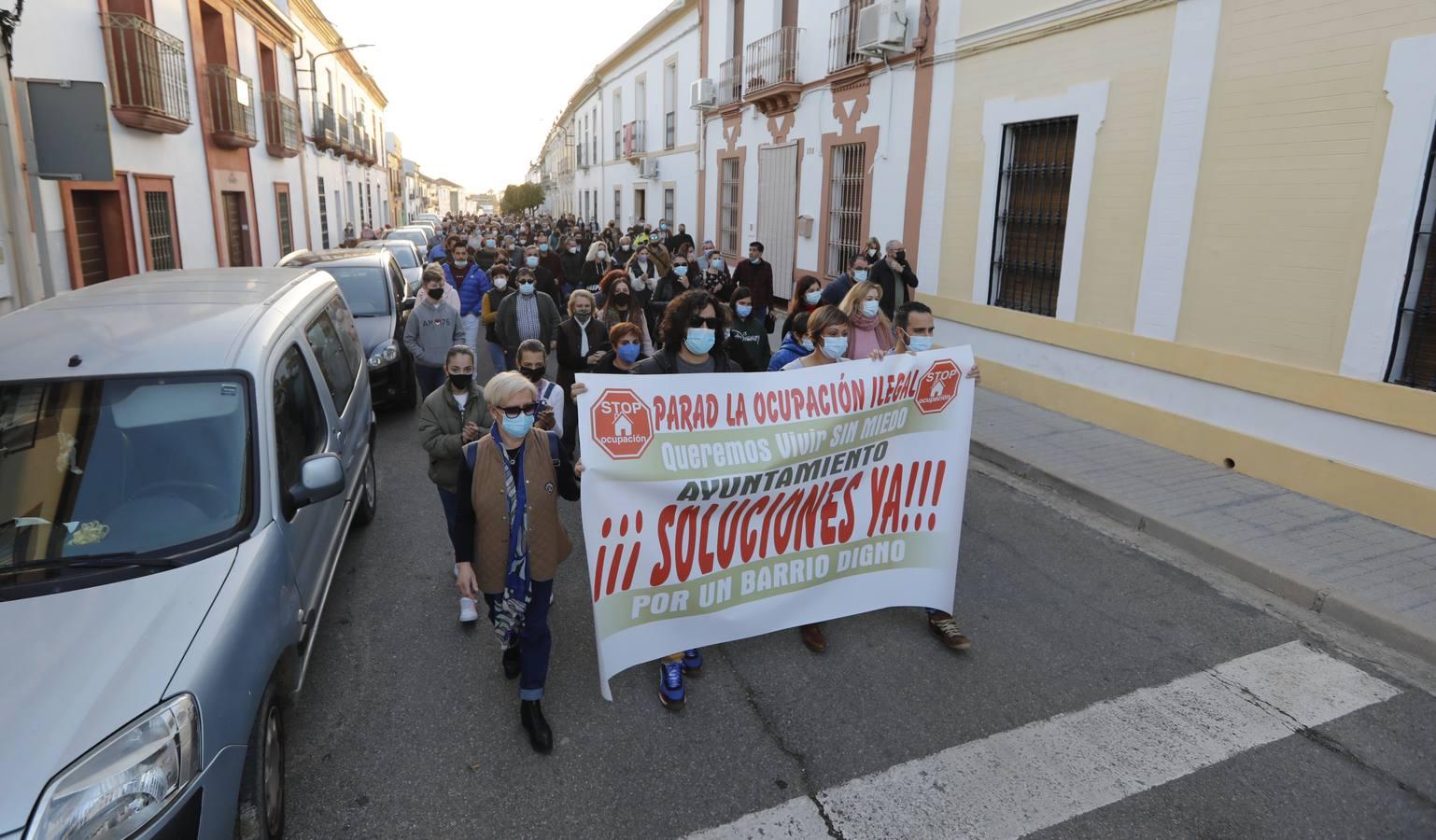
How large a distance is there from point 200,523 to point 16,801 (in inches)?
47.6

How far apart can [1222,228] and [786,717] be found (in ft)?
19.7

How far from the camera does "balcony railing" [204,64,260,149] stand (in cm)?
1464

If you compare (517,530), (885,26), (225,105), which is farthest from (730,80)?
(517,530)

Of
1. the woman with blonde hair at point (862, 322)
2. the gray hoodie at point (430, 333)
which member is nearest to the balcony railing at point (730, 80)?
the gray hoodie at point (430, 333)

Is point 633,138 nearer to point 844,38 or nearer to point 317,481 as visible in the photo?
point 844,38

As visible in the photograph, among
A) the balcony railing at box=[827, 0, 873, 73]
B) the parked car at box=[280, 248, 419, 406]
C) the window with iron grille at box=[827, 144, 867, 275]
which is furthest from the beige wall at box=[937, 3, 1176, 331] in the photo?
the parked car at box=[280, 248, 419, 406]

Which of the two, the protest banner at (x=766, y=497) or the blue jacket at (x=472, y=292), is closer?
the protest banner at (x=766, y=497)

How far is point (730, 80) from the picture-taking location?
18.5 m

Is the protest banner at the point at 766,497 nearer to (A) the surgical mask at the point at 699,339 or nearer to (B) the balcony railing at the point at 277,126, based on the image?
(A) the surgical mask at the point at 699,339

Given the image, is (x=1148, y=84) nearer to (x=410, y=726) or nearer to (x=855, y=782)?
(x=855, y=782)

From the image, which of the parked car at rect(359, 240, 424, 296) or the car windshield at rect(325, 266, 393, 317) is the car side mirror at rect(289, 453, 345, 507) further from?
the parked car at rect(359, 240, 424, 296)

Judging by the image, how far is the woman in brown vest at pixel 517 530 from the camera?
3453 mm

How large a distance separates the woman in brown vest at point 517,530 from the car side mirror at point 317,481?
0.47 m

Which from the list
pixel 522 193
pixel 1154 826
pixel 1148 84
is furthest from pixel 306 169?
pixel 522 193
